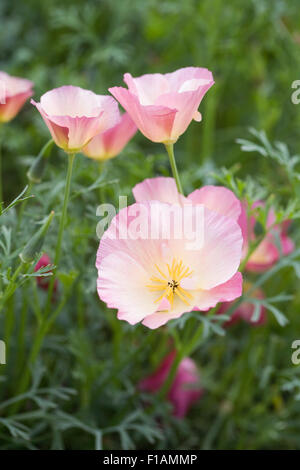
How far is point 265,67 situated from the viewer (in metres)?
1.59

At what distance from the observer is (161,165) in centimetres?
144

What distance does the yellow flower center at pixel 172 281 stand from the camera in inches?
24.0

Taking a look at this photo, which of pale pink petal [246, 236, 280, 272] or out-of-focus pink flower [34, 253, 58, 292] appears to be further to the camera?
pale pink petal [246, 236, 280, 272]

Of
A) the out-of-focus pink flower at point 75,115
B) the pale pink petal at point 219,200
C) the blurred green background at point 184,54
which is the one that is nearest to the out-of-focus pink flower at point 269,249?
the pale pink petal at point 219,200

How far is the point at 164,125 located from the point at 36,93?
0.86 metres

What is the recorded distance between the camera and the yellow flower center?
0.61m

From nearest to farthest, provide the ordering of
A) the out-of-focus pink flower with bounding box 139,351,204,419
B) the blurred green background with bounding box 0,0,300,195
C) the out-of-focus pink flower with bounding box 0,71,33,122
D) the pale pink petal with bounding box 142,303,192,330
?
the pale pink petal with bounding box 142,303,192,330, the out-of-focus pink flower with bounding box 0,71,33,122, the out-of-focus pink flower with bounding box 139,351,204,419, the blurred green background with bounding box 0,0,300,195

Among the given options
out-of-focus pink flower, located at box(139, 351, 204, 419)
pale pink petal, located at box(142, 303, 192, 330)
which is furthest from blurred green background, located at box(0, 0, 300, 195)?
pale pink petal, located at box(142, 303, 192, 330)

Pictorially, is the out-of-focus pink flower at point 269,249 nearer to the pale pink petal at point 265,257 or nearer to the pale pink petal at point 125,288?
the pale pink petal at point 265,257

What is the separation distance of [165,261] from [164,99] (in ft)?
0.55

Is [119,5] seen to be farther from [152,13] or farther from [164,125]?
[164,125]

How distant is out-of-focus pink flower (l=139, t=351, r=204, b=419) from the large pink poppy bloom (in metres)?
0.37

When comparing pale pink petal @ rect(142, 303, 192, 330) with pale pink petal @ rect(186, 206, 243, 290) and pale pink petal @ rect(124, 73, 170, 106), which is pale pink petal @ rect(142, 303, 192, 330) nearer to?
pale pink petal @ rect(186, 206, 243, 290)
